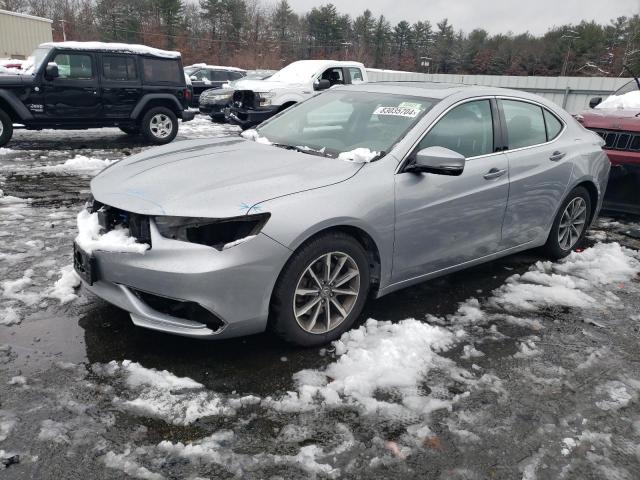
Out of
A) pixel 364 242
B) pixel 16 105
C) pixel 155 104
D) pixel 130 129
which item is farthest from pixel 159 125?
pixel 364 242

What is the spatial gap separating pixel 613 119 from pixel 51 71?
30.6ft

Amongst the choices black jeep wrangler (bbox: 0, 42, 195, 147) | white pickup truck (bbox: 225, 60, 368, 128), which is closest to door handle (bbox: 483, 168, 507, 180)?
white pickup truck (bbox: 225, 60, 368, 128)

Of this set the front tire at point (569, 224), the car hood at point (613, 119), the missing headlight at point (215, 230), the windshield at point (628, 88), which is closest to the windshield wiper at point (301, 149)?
the missing headlight at point (215, 230)

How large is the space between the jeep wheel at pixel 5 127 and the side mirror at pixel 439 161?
9.00 m

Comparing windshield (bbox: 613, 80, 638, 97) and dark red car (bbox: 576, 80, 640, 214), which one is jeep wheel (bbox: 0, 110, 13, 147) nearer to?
dark red car (bbox: 576, 80, 640, 214)

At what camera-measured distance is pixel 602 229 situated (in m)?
6.42

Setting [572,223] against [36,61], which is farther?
[36,61]

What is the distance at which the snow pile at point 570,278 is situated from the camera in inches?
164

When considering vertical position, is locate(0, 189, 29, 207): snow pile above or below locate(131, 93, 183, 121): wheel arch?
below

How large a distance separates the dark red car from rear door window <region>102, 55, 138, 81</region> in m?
8.56

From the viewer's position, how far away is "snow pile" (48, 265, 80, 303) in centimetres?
373

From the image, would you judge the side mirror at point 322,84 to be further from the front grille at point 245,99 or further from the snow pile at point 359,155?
the snow pile at point 359,155

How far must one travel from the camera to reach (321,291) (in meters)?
3.19

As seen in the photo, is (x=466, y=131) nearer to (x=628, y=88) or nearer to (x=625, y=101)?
(x=625, y=101)
